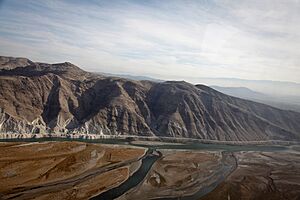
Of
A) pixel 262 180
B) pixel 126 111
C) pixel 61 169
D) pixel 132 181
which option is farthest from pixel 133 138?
pixel 262 180

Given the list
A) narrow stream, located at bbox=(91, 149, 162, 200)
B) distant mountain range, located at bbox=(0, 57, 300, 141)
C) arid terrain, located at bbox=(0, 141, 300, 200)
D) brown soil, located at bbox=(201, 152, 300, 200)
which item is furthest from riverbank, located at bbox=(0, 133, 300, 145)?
narrow stream, located at bbox=(91, 149, 162, 200)

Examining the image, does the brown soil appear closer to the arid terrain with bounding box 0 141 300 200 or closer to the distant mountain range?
the arid terrain with bounding box 0 141 300 200

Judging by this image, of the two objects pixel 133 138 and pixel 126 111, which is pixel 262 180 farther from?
pixel 126 111

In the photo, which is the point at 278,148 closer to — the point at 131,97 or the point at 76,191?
the point at 131,97

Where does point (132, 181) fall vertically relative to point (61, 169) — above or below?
Answer: above

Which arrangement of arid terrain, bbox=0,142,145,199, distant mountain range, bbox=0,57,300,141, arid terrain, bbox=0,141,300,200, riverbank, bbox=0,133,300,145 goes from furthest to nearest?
distant mountain range, bbox=0,57,300,141 < riverbank, bbox=0,133,300,145 < arid terrain, bbox=0,141,300,200 < arid terrain, bbox=0,142,145,199

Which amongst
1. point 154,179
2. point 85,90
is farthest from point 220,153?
point 85,90
